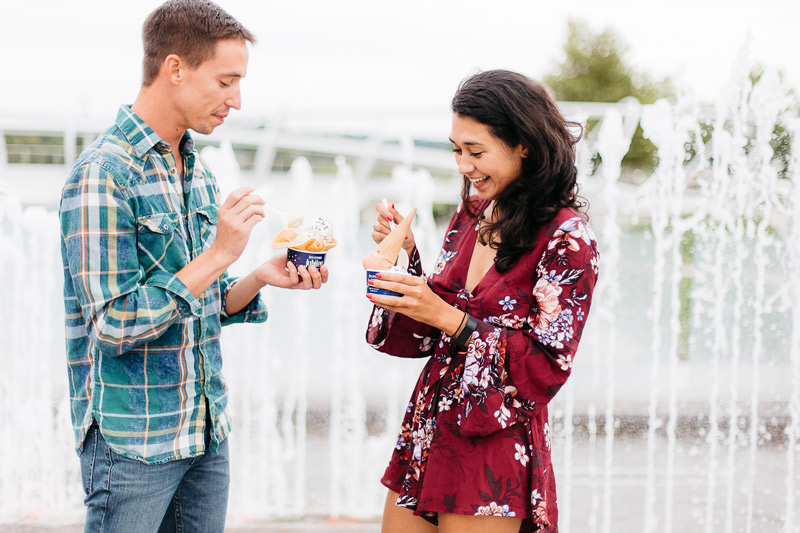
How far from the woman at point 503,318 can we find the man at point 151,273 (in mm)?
509

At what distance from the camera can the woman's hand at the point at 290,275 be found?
2.07m

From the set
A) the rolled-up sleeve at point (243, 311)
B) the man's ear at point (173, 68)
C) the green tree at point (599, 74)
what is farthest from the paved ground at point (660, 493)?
the green tree at point (599, 74)

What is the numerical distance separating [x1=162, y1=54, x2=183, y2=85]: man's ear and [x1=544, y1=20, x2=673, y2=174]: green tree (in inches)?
857

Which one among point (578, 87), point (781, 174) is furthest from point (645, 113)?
point (578, 87)

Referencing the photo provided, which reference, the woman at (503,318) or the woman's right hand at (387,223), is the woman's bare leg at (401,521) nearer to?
the woman at (503,318)

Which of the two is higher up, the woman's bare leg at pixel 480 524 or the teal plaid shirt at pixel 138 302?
the teal plaid shirt at pixel 138 302

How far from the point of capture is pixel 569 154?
6.31ft

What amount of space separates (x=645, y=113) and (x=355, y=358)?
2790mm

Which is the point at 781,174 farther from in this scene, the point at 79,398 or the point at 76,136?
the point at 76,136

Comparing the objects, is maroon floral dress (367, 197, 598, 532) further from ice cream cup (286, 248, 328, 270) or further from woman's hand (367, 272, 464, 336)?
ice cream cup (286, 248, 328, 270)

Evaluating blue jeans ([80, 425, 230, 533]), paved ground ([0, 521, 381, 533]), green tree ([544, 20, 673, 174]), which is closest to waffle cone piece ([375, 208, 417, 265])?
blue jeans ([80, 425, 230, 533])

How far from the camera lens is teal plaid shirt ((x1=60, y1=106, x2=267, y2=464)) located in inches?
66.4

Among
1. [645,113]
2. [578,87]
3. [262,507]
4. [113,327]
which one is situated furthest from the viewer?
[578,87]

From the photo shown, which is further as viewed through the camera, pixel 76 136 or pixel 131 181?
pixel 76 136
